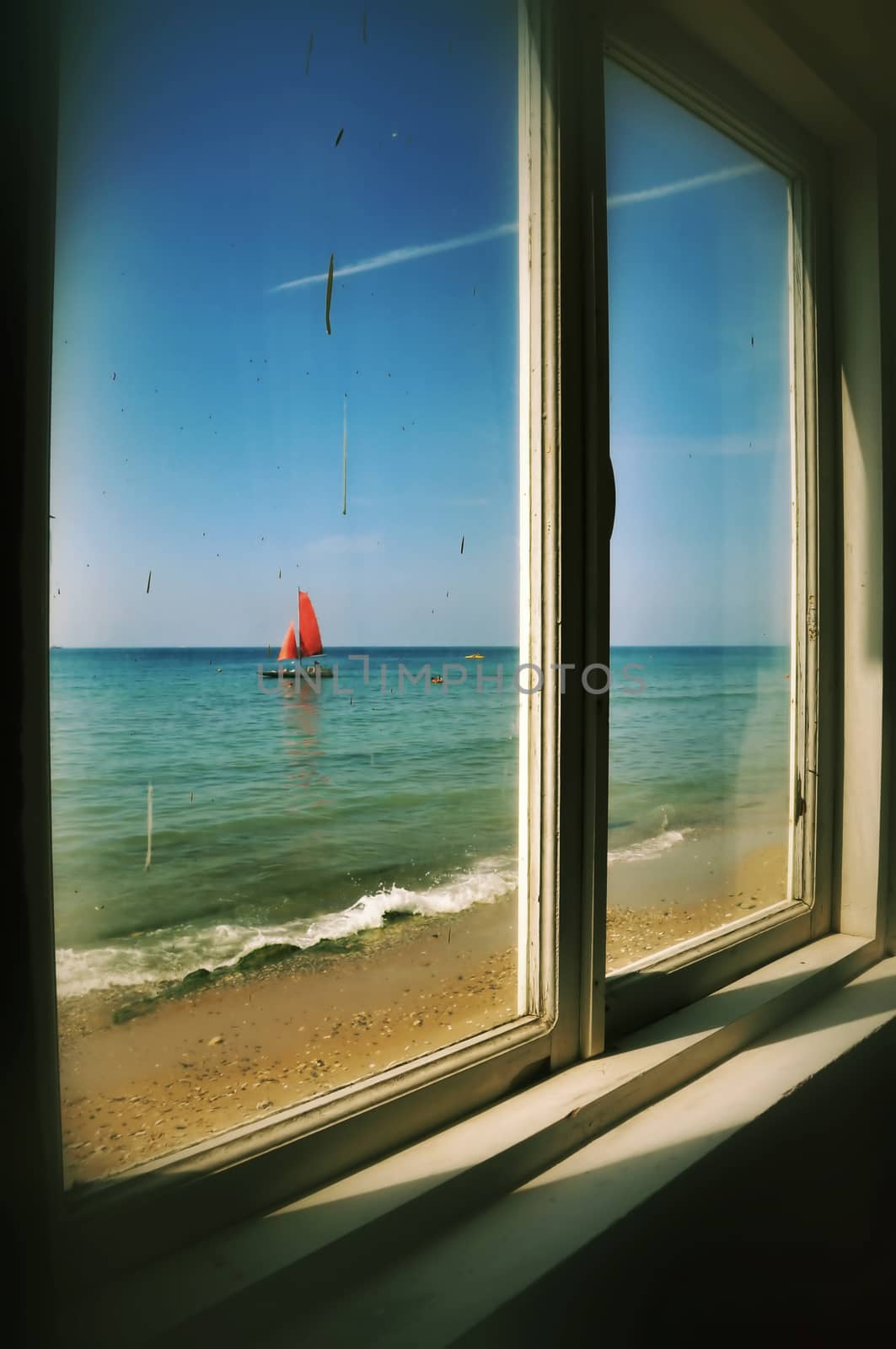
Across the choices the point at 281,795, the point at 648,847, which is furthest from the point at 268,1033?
the point at 648,847

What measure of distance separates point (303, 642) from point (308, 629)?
0.6 inches

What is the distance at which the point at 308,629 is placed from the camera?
0.94 meters

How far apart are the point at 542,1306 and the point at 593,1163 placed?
0.67 ft

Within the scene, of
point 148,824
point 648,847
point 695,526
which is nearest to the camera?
point 148,824

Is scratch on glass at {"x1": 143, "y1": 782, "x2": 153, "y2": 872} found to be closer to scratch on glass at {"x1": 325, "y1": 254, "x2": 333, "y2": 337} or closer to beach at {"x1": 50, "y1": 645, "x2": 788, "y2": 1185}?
beach at {"x1": 50, "y1": 645, "x2": 788, "y2": 1185}

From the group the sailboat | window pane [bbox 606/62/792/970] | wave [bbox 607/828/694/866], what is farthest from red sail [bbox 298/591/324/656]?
A: wave [bbox 607/828/694/866]

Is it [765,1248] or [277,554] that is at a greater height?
[277,554]

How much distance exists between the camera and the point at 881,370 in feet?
5.78

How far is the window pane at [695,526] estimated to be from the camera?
Result: 4.44 feet

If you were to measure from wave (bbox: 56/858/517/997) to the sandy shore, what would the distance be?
2cm

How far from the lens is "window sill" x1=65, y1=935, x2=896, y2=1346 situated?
722 millimetres

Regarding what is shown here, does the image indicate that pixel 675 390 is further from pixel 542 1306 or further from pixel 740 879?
pixel 542 1306

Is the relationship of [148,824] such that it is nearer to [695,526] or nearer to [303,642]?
[303,642]

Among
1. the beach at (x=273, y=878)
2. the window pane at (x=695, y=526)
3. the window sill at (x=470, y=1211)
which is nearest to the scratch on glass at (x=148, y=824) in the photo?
the beach at (x=273, y=878)
